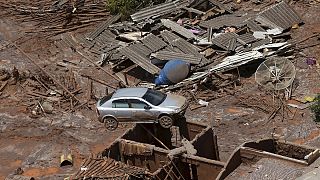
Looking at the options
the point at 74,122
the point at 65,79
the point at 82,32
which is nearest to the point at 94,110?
the point at 74,122

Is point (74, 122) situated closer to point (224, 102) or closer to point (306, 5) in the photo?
point (224, 102)

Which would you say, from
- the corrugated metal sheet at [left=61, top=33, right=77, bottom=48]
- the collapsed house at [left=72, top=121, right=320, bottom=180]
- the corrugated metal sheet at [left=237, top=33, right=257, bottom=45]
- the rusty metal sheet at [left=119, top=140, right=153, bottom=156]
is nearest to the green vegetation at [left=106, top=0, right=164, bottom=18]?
the corrugated metal sheet at [left=61, top=33, right=77, bottom=48]

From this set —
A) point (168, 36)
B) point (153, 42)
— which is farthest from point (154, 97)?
point (168, 36)

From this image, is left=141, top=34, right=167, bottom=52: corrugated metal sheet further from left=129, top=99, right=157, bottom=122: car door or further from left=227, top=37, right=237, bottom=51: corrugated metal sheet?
left=129, top=99, right=157, bottom=122: car door

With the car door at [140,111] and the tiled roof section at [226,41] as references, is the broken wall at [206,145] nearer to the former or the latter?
the car door at [140,111]

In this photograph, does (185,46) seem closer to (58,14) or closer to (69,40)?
(69,40)

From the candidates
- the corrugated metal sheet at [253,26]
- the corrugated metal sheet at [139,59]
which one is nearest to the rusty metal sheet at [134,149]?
the corrugated metal sheet at [139,59]
